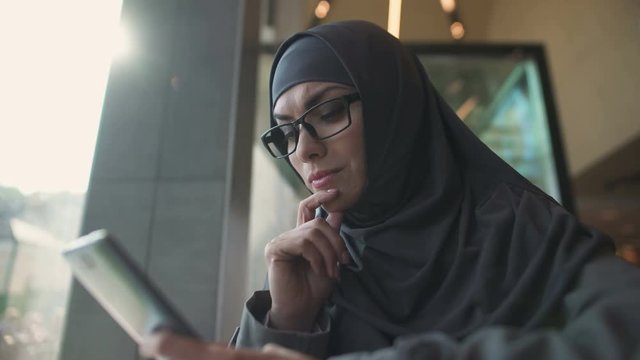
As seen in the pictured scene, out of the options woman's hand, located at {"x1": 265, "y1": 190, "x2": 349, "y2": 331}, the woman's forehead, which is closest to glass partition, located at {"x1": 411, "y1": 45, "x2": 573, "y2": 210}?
the woman's forehead

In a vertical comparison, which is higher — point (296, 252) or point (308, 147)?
point (308, 147)

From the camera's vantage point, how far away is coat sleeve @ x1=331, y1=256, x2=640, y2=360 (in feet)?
1.47

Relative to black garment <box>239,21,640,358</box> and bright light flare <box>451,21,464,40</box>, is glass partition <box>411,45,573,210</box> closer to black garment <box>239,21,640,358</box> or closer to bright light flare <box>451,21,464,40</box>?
bright light flare <box>451,21,464,40</box>

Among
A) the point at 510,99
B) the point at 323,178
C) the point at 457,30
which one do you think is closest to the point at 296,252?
the point at 323,178

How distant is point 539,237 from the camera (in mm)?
705

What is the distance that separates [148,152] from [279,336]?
1.40 m

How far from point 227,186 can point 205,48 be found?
667mm

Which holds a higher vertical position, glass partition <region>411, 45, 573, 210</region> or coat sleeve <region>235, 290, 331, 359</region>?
glass partition <region>411, 45, 573, 210</region>

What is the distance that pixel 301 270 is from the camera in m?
0.77

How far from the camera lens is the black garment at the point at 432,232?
2.17 feet

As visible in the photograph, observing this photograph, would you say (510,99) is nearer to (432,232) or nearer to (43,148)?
(432,232)

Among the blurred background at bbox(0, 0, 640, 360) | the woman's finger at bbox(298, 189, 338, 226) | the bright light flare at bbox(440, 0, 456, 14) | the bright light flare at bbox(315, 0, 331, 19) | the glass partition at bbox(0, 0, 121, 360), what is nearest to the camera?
the woman's finger at bbox(298, 189, 338, 226)

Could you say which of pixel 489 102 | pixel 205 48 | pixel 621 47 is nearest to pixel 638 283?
pixel 205 48

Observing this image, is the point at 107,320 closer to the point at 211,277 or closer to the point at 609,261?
the point at 211,277
